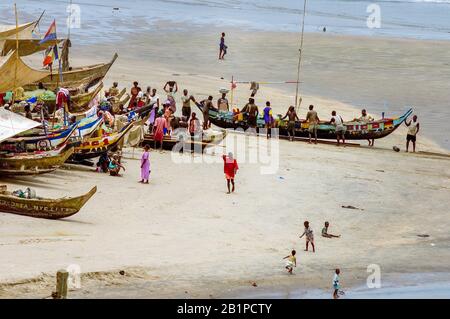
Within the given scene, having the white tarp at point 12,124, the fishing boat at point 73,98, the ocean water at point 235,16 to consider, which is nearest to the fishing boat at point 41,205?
the white tarp at point 12,124

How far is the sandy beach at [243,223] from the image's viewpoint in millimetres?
17500

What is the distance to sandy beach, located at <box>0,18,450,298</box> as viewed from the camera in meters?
17.5

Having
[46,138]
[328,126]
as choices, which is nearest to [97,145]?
[46,138]

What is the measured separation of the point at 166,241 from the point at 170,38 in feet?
103

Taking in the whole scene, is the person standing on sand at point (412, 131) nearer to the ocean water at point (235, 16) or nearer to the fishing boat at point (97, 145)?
the fishing boat at point (97, 145)

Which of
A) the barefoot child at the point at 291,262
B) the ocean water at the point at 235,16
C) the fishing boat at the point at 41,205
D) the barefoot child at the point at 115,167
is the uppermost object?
the ocean water at the point at 235,16

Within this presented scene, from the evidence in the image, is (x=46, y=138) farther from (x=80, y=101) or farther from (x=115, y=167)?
(x=80, y=101)

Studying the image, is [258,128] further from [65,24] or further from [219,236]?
[65,24]

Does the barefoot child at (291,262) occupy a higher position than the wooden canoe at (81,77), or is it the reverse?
the wooden canoe at (81,77)

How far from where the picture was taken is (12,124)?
22.5 metres

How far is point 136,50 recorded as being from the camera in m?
45.4

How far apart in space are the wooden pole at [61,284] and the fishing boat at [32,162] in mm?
7170

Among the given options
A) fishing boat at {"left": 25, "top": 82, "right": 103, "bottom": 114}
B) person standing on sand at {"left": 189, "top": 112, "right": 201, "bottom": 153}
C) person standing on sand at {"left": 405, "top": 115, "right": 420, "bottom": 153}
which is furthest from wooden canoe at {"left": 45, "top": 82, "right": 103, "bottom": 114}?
person standing on sand at {"left": 405, "top": 115, "right": 420, "bottom": 153}

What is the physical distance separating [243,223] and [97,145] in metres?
4.55
